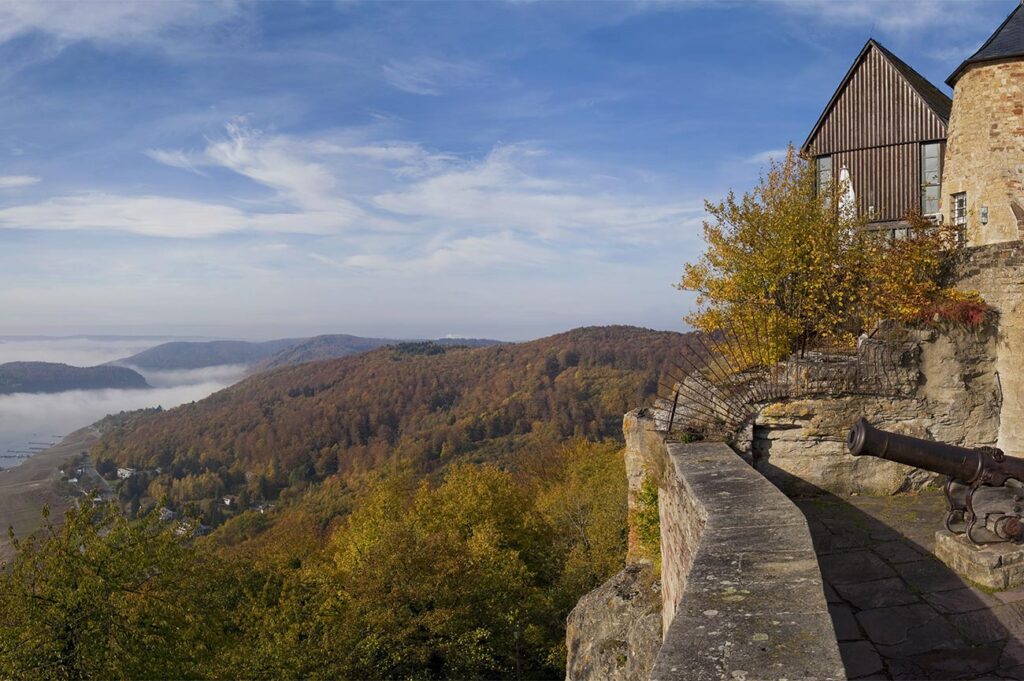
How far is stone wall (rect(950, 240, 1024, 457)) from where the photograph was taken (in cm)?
803

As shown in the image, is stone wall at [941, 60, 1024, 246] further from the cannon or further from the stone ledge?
the stone ledge

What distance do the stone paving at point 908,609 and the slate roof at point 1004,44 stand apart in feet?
31.8

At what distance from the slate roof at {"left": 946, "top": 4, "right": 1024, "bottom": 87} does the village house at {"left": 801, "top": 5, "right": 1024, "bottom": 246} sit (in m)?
0.02

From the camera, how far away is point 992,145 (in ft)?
39.7

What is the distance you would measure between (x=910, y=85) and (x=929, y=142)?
1621mm

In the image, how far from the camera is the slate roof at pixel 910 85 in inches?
665

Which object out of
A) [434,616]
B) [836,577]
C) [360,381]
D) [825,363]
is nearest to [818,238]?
[825,363]

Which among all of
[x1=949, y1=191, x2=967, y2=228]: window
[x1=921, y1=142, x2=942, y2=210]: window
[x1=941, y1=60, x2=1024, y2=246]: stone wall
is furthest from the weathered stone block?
[x1=921, y1=142, x2=942, y2=210]: window

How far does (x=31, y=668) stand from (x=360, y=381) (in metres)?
123

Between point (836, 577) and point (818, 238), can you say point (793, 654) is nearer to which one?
point (836, 577)

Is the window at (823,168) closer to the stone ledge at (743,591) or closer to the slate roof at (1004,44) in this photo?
the slate roof at (1004,44)

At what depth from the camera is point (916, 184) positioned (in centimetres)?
1698

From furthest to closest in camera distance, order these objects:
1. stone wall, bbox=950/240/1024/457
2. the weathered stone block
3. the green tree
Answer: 1. the green tree
2. stone wall, bbox=950/240/1024/457
3. the weathered stone block

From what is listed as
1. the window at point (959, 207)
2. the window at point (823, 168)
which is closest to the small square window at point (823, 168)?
the window at point (823, 168)
